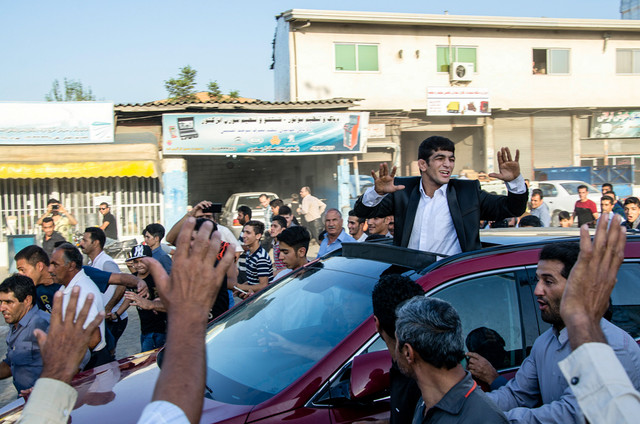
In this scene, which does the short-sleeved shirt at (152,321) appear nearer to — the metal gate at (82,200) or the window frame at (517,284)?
the window frame at (517,284)

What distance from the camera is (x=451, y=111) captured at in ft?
65.6

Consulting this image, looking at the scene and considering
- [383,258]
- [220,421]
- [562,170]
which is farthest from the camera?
[562,170]

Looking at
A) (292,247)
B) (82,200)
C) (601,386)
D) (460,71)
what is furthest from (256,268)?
(460,71)

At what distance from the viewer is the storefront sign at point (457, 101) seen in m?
19.7

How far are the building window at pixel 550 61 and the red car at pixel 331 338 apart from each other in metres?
20.0

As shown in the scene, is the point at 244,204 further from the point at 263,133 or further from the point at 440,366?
the point at 440,366

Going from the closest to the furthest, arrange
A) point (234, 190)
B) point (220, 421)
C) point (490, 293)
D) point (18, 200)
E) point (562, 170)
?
point (220, 421)
point (490, 293)
point (18, 200)
point (562, 170)
point (234, 190)

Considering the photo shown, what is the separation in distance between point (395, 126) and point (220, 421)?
1803cm

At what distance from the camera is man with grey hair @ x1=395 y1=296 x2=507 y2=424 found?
176 centimetres

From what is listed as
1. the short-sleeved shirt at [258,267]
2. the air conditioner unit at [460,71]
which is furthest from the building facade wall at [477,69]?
the short-sleeved shirt at [258,267]

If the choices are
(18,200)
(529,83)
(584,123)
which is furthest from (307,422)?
(584,123)

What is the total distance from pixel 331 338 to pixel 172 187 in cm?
1309

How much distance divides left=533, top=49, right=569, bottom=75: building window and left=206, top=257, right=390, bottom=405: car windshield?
20.4 meters

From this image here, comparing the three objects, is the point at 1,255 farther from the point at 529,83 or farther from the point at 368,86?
the point at 529,83
